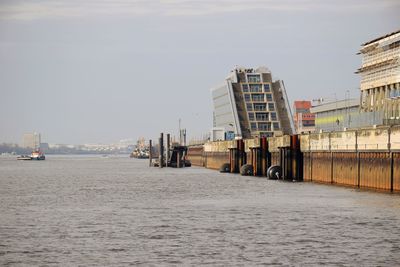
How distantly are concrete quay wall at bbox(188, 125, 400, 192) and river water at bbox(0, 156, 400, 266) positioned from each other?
6.68 ft

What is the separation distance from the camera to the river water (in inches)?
1457

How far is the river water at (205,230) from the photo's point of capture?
37.0 metres

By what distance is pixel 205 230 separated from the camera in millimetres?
46219

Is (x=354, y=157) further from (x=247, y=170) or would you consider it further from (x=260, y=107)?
(x=260, y=107)

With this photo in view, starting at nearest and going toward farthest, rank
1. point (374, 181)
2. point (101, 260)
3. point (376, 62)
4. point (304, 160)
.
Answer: point (101, 260)
point (374, 181)
point (304, 160)
point (376, 62)

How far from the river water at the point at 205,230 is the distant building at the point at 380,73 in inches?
1961

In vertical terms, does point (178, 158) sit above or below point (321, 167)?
above

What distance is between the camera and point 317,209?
56906mm

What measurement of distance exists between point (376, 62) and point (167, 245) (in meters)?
96.1

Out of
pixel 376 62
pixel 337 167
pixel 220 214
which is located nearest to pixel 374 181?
pixel 337 167

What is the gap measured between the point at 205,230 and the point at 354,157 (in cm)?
3174

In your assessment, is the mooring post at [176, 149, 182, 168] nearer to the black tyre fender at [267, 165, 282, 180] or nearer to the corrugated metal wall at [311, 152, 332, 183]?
the black tyre fender at [267, 165, 282, 180]

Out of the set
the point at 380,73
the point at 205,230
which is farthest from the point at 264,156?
the point at 205,230

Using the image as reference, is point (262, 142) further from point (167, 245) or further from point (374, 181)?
point (167, 245)
